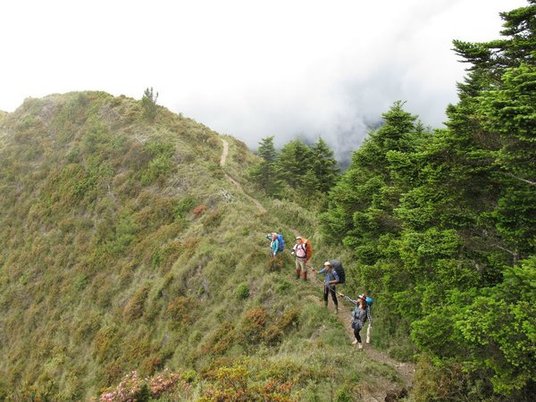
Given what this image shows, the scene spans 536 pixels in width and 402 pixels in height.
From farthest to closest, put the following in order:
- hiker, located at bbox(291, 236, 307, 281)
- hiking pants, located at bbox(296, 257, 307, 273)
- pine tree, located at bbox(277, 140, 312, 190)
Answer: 1. pine tree, located at bbox(277, 140, 312, 190)
2. hiking pants, located at bbox(296, 257, 307, 273)
3. hiker, located at bbox(291, 236, 307, 281)

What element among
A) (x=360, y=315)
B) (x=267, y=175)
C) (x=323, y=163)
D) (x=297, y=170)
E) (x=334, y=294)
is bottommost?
(x=360, y=315)

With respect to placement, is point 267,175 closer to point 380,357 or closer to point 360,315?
point 360,315

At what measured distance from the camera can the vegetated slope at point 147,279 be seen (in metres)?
14.0

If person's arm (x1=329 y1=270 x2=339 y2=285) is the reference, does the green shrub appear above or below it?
below

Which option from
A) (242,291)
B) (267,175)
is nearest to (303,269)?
(242,291)

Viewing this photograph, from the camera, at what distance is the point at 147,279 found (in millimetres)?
25766

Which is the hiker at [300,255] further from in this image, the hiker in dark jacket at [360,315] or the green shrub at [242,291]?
the hiker in dark jacket at [360,315]

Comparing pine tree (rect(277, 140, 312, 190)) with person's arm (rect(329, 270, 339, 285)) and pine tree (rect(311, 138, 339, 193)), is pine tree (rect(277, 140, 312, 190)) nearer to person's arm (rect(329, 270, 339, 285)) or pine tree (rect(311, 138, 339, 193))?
pine tree (rect(311, 138, 339, 193))

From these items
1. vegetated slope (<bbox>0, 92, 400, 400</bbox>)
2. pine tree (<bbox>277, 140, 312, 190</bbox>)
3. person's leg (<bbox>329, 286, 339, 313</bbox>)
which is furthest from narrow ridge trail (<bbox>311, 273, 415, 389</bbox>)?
pine tree (<bbox>277, 140, 312, 190</bbox>)

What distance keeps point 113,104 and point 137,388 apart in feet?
142

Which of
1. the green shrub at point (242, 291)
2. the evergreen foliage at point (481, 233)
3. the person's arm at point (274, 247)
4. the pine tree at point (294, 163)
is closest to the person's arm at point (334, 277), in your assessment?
the evergreen foliage at point (481, 233)

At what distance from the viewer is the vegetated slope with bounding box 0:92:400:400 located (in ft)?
45.9

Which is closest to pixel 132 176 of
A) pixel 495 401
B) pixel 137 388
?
pixel 137 388

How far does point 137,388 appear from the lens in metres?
12.8
